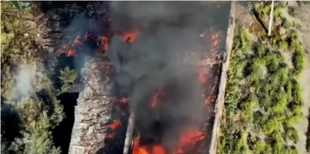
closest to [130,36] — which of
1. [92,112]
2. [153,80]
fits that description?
[153,80]

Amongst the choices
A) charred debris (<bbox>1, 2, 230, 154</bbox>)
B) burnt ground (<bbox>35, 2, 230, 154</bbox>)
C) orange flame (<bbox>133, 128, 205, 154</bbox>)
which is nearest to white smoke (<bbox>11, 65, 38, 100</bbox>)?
charred debris (<bbox>1, 2, 230, 154</bbox>)

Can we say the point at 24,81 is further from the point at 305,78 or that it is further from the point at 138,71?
the point at 305,78

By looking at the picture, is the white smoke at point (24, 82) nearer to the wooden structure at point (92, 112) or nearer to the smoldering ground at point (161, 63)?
the wooden structure at point (92, 112)

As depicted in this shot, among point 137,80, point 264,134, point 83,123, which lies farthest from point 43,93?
point 264,134

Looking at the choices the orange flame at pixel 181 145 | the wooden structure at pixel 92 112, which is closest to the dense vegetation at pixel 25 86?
the wooden structure at pixel 92 112

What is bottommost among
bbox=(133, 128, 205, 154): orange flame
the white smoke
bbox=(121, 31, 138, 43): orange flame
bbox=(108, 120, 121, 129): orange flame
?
bbox=(133, 128, 205, 154): orange flame

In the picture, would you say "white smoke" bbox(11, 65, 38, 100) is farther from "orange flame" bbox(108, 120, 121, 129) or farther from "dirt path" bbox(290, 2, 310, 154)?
"dirt path" bbox(290, 2, 310, 154)
